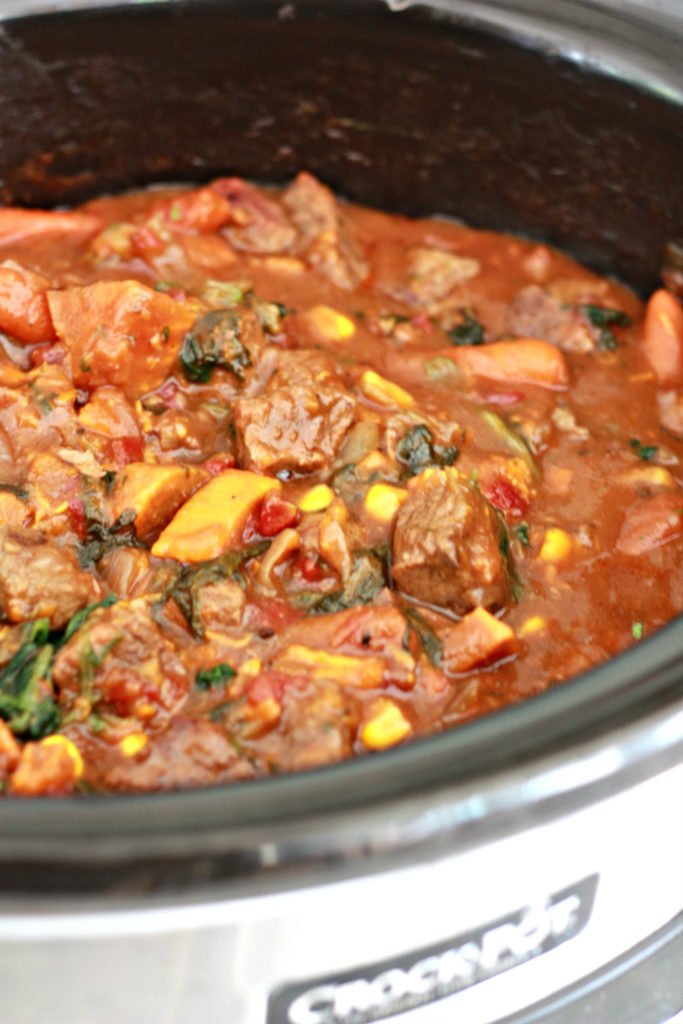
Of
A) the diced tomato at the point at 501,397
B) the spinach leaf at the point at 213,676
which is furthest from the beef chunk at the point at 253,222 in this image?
the spinach leaf at the point at 213,676

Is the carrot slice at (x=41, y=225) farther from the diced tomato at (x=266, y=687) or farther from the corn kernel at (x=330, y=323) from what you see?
the diced tomato at (x=266, y=687)

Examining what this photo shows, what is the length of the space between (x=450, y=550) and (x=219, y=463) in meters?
0.73

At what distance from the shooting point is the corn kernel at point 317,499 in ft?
8.70

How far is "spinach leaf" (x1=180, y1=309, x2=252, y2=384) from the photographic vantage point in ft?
9.62

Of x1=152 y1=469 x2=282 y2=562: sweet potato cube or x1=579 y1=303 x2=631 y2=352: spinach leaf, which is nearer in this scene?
x1=152 y1=469 x2=282 y2=562: sweet potato cube

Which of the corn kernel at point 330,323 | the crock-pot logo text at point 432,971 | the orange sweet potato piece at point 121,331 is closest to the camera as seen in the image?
the crock-pot logo text at point 432,971

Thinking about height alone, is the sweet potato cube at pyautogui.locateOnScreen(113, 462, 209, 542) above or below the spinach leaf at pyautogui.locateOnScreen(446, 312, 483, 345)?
below

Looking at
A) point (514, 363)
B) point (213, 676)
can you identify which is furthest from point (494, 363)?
point (213, 676)

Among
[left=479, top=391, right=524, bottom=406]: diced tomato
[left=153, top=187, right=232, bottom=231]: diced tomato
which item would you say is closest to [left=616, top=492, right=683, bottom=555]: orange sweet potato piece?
[left=479, top=391, right=524, bottom=406]: diced tomato

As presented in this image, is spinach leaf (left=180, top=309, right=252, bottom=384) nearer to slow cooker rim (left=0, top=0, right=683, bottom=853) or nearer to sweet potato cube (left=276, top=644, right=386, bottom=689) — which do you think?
sweet potato cube (left=276, top=644, right=386, bottom=689)

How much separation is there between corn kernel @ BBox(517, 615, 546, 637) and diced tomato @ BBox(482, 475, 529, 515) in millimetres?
355

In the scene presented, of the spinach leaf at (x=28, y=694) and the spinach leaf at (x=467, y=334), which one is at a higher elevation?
the spinach leaf at (x=467, y=334)

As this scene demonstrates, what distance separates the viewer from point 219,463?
9.14 feet

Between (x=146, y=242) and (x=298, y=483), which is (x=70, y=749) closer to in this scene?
(x=298, y=483)
